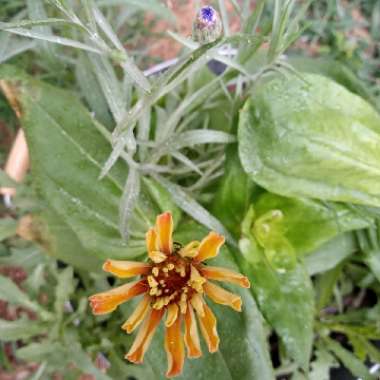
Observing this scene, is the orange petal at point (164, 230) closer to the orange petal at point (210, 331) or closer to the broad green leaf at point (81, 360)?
the orange petal at point (210, 331)

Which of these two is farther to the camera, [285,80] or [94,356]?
[94,356]

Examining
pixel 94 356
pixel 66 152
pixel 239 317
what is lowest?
pixel 94 356

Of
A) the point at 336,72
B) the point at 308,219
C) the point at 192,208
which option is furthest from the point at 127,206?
the point at 336,72

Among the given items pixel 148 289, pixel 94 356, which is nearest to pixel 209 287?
pixel 148 289

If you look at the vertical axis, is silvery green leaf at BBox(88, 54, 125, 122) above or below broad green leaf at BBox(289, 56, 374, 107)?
above

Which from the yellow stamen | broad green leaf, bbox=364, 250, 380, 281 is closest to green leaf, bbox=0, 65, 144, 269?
the yellow stamen

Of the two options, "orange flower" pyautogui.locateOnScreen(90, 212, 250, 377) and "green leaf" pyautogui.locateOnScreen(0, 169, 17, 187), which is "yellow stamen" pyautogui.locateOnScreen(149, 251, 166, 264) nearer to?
"orange flower" pyautogui.locateOnScreen(90, 212, 250, 377)

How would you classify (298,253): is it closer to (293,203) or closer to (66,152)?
(293,203)
